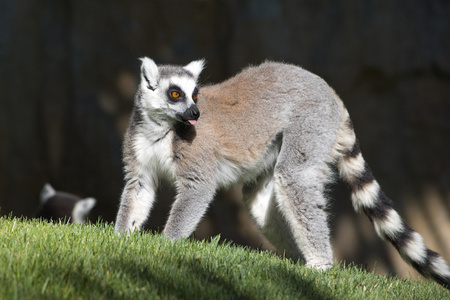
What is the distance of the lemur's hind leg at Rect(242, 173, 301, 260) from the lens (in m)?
5.21

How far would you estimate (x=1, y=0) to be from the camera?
30.1 ft

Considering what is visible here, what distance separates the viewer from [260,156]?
17.0 ft

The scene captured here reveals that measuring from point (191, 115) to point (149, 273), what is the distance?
182 cm

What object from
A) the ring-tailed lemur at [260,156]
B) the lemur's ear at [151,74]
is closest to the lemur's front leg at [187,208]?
the ring-tailed lemur at [260,156]

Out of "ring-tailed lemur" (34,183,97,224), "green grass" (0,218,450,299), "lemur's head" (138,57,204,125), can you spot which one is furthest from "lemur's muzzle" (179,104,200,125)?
"ring-tailed lemur" (34,183,97,224)

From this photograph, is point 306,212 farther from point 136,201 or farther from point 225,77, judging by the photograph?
point 225,77

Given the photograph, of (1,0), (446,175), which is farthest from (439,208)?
(1,0)

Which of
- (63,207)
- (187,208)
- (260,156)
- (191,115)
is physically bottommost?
(63,207)

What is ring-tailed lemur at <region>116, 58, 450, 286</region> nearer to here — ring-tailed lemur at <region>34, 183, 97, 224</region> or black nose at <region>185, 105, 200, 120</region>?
black nose at <region>185, 105, 200, 120</region>

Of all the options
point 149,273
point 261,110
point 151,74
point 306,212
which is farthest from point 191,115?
point 149,273

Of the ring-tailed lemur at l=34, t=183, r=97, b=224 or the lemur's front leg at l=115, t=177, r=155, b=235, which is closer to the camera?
the lemur's front leg at l=115, t=177, r=155, b=235

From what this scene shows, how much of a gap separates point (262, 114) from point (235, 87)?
0.43 meters

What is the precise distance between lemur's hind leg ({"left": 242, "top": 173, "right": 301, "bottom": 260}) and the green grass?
2.32 ft

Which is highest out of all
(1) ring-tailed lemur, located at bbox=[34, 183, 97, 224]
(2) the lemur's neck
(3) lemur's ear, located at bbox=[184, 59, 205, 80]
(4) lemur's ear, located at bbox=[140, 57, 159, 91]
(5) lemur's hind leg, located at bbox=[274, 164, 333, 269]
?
(3) lemur's ear, located at bbox=[184, 59, 205, 80]
